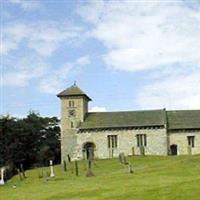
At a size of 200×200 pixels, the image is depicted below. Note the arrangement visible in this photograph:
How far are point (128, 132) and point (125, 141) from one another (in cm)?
146

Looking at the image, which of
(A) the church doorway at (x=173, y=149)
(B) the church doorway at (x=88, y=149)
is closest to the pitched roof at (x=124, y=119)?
(B) the church doorway at (x=88, y=149)

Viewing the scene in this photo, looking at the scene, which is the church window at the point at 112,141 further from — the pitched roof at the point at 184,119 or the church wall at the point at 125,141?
the pitched roof at the point at 184,119

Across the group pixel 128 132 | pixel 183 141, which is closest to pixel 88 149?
pixel 128 132

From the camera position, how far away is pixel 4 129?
316 feet

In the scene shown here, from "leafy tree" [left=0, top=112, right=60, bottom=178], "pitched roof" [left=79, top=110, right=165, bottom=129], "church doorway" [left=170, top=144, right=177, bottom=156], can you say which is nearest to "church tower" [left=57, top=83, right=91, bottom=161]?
"pitched roof" [left=79, top=110, right=165, bottom=129]

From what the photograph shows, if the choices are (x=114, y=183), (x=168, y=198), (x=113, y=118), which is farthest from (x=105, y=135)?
(x=168, y=198)

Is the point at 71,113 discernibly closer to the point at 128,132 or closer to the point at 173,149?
the point at 128,132

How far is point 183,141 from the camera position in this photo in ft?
273

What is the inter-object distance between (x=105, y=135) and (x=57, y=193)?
52.7 metres

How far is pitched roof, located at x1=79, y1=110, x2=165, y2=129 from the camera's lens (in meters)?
84.5

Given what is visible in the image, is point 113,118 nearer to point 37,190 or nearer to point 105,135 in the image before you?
point 105,135

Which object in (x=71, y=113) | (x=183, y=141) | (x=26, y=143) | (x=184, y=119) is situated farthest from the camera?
(x=26, y=143)

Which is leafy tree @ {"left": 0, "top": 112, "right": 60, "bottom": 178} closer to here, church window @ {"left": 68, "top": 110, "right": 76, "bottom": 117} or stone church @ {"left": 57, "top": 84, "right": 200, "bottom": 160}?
stone church @ {"left": 57, "top": 84, "right": 200, "bottom": 160}

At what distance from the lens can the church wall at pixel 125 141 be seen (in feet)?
274
